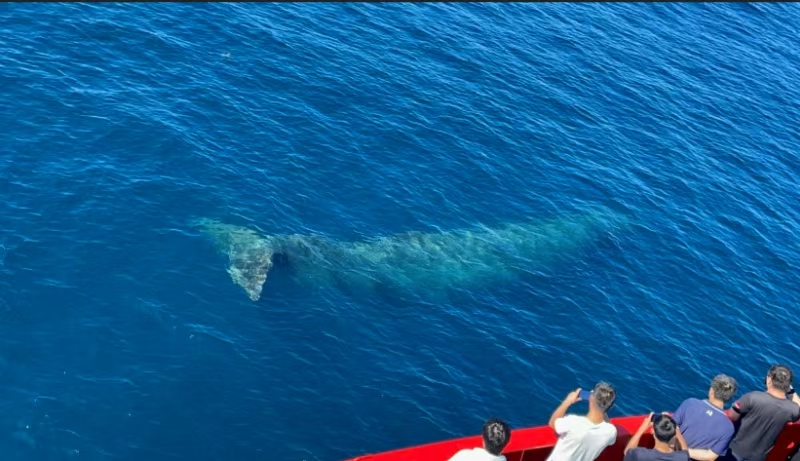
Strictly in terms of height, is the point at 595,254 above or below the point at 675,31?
below

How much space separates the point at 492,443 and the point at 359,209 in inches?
1103

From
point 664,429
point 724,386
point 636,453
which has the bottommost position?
point 636,453

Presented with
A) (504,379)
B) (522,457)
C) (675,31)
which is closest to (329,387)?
(504,379)

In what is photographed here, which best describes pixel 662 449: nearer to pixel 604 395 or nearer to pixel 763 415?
pixel 604 395

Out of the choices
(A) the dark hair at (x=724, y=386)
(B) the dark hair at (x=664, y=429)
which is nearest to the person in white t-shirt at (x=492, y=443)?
(B) the dark hair at (x=664, y=429)

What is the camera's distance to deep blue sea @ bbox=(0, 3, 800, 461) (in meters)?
33.7

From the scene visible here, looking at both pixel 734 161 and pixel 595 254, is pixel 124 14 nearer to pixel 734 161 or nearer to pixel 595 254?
pixel 595 254

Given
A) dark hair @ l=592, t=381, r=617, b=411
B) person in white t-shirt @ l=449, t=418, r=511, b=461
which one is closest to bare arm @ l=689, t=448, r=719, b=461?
dark hair @ l=592, t=381, r=617, b=411

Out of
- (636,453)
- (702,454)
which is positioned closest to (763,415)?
(702,454)

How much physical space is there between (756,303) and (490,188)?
579 inches

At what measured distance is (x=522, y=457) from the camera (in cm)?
2283

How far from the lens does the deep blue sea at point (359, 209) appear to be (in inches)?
1328

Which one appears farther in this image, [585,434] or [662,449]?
[585,434]

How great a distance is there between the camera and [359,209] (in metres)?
45.8
